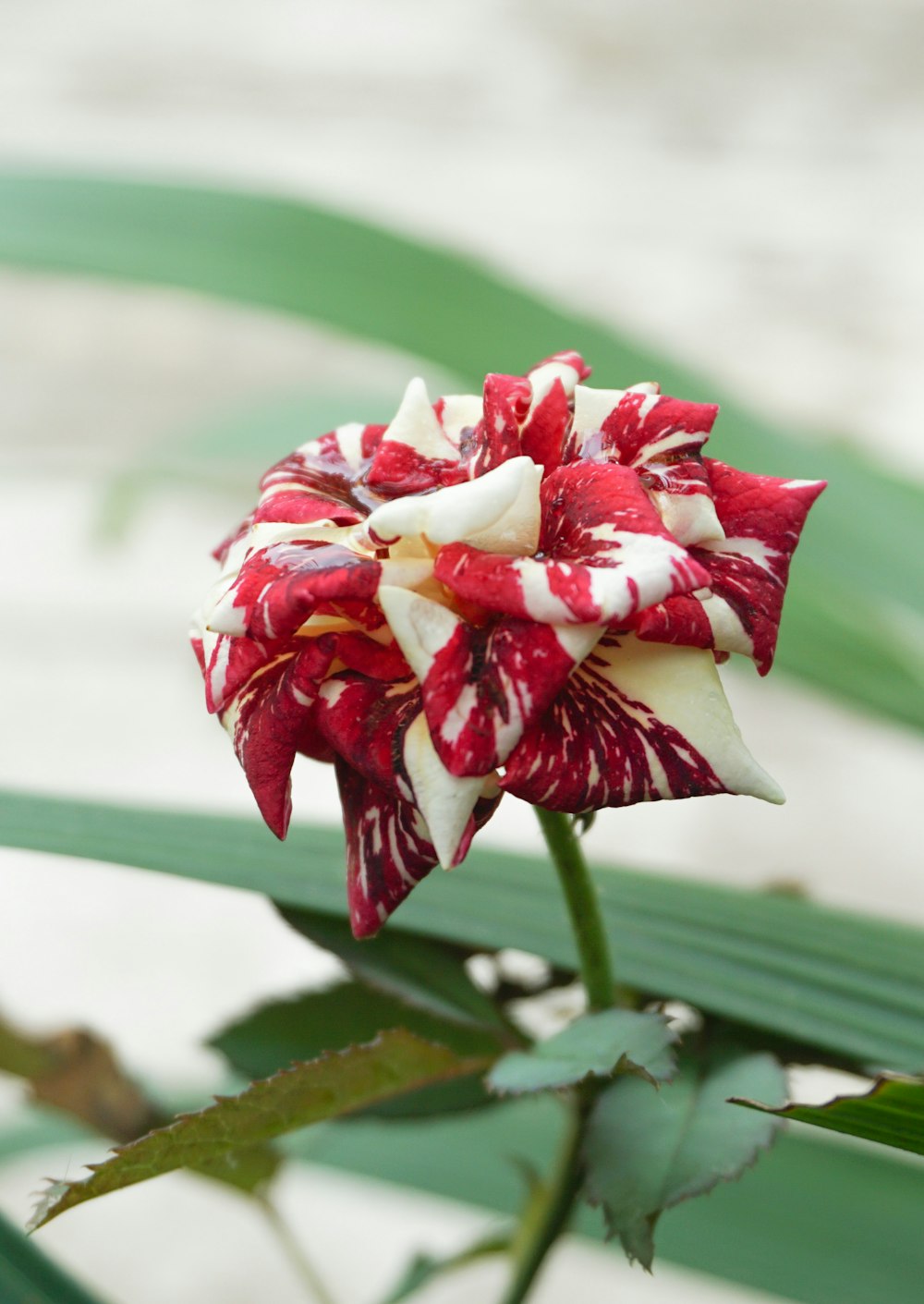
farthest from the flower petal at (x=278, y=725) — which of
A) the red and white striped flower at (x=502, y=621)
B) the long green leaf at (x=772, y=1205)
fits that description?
the long green leaf at (x=772, y=1205)

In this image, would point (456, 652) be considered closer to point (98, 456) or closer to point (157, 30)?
point (98, 456)

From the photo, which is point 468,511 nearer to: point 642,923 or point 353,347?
point 642,923

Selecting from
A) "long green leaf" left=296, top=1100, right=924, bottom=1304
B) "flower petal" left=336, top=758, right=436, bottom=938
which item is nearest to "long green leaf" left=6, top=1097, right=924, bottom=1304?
"long green leaf" left=296, top=1100, right=924, bottom=1304

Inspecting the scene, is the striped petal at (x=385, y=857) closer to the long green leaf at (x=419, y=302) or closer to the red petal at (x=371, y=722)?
the red petal at (x=371, y=722)

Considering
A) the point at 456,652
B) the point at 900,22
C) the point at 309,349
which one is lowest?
the point at 309,349

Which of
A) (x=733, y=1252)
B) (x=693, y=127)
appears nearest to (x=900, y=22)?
(x=693, y=127)

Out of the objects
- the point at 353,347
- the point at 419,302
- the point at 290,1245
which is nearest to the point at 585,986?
the point at 290,1245

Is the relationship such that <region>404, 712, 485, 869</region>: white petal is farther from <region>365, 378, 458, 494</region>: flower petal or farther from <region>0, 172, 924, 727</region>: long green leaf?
<region>0, 172, 924, 727</region>: long green leaf
